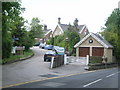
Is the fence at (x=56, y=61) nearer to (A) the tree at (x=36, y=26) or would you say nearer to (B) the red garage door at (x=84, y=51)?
(B) the red garage door at (x=84, y=51)

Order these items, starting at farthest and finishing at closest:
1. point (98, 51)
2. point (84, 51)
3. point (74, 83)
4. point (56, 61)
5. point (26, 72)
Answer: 1. point (84, 51)
2. point (98, 51)
3. point (56, 61)
4. point (26, 72)
5. point (74, 83)

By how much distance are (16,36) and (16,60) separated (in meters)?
10.2

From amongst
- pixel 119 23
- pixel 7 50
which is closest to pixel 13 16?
pixel 7 50

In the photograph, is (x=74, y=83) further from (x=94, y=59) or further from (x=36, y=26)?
(x=36, y=26)

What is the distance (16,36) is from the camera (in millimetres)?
35250

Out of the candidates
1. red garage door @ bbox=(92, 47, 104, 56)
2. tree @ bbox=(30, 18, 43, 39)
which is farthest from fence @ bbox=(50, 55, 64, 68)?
tree @ bbox=(30, 18, 43, 39)

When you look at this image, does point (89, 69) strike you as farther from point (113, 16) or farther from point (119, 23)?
point (113, 16)

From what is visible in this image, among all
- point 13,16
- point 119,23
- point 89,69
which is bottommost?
point 89,69

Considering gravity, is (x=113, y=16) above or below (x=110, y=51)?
above

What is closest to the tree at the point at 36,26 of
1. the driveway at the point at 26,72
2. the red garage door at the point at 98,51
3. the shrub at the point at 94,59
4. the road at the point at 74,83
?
the red garage door at the point at 98,51

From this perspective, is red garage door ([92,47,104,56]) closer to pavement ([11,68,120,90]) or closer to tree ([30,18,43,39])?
tree ([30,18,43,39])

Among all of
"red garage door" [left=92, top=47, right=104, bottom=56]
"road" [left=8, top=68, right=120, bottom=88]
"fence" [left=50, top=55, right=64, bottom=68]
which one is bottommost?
"road" [left=8, top=68, right=120, bottom=88]

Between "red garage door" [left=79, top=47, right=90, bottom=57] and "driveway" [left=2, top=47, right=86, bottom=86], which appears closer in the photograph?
"driveway" [left=2, top=47, right=86, bottom=86]

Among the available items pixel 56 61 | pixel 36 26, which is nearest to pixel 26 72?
pixel 56 61
